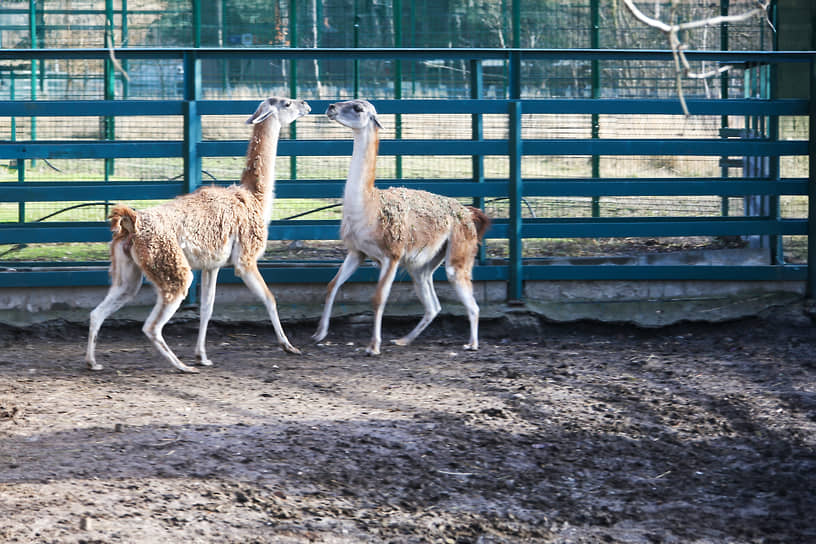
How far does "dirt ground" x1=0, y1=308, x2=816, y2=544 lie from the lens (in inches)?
163

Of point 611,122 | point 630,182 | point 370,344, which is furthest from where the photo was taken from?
point 611,122

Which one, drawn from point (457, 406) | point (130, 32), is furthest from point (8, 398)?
point (130, 32)

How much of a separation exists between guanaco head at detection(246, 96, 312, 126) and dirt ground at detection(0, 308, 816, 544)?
1640mm

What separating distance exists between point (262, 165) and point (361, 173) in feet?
2.27

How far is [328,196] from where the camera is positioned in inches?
323

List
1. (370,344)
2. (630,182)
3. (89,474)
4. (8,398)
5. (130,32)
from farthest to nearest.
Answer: (130,32) < (630,182) < (370,344) < (8,398) < (89,474)

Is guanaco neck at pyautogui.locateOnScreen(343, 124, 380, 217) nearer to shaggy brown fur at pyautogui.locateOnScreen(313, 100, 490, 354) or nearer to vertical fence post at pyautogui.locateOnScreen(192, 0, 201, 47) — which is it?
shaggy brown fur at pyautogui.locateOnScreen(313, 100, 490, 354)

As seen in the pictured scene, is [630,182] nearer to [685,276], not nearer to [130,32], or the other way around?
[685,276]

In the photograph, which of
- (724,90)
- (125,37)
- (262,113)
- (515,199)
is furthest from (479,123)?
(125,37)

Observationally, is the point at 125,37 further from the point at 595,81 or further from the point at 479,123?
the point at 479,123

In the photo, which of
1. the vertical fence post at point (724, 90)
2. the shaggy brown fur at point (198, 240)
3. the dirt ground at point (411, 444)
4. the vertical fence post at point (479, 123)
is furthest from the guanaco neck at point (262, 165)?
the vertical fence post at point (724, 90)

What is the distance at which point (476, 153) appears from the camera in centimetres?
826

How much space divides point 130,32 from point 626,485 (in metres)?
11.4

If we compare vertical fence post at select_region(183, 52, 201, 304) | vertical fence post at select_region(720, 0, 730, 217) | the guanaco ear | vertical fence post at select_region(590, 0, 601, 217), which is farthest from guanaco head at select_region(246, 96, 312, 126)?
vertical fence post at select_region(720, 0, 730, 217)
